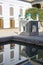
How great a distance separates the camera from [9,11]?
1107 inches

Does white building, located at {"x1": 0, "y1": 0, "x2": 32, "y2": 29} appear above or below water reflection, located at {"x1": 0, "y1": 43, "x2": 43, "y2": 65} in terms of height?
above

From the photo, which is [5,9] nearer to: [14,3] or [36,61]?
[14,3]

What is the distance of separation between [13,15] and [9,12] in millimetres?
1067

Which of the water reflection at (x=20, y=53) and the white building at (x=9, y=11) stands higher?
the white building at (x=9, y=11)

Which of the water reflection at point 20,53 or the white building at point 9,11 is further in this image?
the white building at point 9,11

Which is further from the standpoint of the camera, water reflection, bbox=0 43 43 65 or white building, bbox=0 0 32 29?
white building, bbox=0 0 32 29

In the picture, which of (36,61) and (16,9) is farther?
(16,9)

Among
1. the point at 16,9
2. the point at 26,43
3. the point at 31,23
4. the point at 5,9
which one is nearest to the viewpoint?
the point at 26,43

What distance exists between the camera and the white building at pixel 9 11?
27.2m

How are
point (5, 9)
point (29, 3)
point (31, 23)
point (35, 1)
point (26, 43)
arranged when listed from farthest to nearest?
point (35, 1) → point (29, 3) → point (5, 9) → point (31, 23) → point (26, 43)

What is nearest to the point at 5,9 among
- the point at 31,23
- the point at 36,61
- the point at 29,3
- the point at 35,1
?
the point at 29,3

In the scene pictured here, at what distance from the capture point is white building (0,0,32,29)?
27172 millimetres

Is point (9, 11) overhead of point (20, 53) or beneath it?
overhead

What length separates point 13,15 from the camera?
29.0 meters
